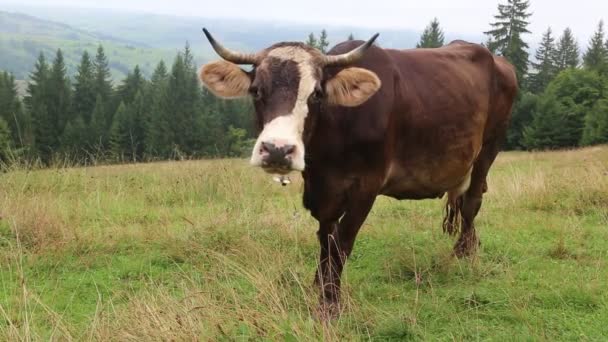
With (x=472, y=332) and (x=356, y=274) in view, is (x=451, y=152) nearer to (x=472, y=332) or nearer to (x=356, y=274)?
(x=356, y=274)

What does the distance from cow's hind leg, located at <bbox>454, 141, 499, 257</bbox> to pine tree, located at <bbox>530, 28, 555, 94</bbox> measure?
69995 millimetres

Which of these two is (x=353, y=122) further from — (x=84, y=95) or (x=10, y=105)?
(x=84, y=95)

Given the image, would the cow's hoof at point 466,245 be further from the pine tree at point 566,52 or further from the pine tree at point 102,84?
the pine tree at point 102,84

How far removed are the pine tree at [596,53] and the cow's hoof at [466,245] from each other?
67.8 metres

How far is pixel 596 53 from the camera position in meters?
71.9

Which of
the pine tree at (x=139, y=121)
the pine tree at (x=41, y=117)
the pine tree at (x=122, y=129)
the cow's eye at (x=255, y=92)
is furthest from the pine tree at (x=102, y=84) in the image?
the cow's eye at (x=255, y=92)

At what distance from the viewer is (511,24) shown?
6216cm

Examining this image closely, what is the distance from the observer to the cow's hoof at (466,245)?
630 centimetres

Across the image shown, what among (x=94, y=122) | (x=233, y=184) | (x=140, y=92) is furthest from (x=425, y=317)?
(x=140, y=92)

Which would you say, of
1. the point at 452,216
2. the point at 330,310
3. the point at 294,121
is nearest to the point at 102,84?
the point at 452,216

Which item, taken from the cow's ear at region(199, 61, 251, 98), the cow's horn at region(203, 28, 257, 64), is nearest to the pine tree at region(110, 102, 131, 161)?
the cow's ear at region(199, 61, 251, 98)

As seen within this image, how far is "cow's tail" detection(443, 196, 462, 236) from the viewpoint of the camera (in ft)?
22.9

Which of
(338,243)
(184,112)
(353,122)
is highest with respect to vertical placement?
(353,122)

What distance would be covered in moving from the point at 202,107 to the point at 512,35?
140 ft
